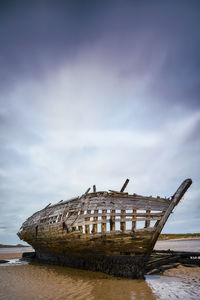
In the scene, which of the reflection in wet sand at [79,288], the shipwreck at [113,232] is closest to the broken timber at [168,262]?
the shipwreck at [113,232]

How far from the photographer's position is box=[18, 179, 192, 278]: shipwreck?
8.20m

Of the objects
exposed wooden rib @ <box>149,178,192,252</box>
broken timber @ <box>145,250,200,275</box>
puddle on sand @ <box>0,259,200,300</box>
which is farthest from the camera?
broken timber @ <box>145,250,200,275</box>

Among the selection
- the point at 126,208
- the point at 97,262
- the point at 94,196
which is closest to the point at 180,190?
the point at 126,208

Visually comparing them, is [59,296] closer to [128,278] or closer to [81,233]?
[128,278]

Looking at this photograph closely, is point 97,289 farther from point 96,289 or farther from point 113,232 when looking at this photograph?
point 113,232

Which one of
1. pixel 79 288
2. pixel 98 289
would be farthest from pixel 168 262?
pixel 79 288

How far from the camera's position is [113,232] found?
8.65 meters

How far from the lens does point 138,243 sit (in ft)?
26.9

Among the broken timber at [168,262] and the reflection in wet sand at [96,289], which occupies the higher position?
the reflection in wet sand at [96,289]

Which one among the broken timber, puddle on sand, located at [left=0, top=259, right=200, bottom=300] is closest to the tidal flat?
puddle on sand, located at [left=0, top=259, right=200, bottom=300]

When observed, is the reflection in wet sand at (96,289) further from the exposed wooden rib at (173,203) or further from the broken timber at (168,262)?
the broken timber at (168,262)

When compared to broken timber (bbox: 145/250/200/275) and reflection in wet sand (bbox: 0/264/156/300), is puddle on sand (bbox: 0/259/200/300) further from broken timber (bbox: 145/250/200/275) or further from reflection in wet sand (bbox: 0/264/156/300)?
broken timber (bbox: 145/250/200/275)

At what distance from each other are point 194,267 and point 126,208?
229 inches

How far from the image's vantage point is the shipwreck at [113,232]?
820cm
